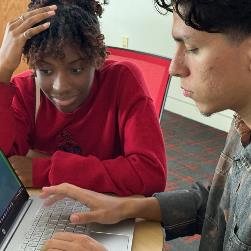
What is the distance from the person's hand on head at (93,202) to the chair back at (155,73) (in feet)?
2.19

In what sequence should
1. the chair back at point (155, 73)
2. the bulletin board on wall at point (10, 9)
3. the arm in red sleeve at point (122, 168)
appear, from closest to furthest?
the arm in red sleeve at point (122, 168) < the chair back at point (155, 73) < the bulletin board on wall at point (10, 9)

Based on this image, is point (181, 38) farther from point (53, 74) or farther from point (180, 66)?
point (53, 74)

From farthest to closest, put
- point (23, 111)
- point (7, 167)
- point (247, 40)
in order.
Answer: point (23, 111), point (7, 167), point (247, 40)

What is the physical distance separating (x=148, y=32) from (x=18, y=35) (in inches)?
110

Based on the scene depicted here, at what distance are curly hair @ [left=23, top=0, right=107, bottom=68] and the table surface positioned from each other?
1.61 feet

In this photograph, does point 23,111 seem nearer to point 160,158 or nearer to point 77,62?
point 77,62

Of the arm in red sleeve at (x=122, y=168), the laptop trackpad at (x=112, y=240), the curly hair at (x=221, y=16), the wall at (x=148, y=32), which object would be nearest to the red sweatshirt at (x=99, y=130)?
the arm in red sleeve at (x=122, y=168)

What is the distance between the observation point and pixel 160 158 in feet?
3.73

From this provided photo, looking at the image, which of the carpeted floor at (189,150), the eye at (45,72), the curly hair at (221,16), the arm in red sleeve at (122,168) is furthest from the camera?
the carpeted floor at (189,150)

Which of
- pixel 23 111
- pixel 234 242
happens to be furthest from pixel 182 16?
pixel 23 111

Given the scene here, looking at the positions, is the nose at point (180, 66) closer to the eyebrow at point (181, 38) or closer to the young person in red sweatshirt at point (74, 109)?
the eyebrow at point (181, 38)

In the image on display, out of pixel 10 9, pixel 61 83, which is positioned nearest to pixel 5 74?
pixel 61 83

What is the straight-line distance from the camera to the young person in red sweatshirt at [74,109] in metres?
1.09

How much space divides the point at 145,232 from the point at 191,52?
42 cm
